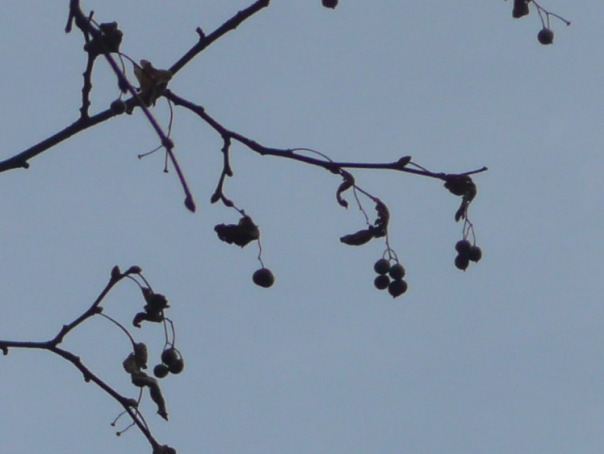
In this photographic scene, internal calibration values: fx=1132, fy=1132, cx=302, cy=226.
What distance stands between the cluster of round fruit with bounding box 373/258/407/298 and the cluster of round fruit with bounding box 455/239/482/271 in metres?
0.18

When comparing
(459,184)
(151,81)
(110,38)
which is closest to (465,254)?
(459,184)

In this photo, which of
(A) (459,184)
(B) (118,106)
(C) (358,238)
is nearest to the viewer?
(B) (118,106)

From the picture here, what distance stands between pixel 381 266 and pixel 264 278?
15.2 inches

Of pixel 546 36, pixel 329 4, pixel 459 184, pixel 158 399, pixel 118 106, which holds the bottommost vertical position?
pixel 158 399

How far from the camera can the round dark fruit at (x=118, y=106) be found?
2.63 metres

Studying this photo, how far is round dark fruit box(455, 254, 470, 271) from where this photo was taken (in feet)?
11.7

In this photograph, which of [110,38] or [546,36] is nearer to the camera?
[110,38]

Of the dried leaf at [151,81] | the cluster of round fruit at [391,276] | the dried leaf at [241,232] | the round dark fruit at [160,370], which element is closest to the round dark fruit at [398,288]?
the cluster of round fruit at [391,276]

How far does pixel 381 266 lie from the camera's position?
3619mm

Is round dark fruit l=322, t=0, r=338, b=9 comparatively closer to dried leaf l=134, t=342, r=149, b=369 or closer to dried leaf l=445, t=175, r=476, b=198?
dried leaf l=445, t=175, r=476, b=198

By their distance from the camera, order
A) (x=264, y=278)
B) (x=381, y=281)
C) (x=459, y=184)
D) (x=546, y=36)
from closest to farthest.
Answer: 1. (x=459, y=184)
2. (x=264, y=278)
3. (x=381, y=281)
4. (x=546, y=36)

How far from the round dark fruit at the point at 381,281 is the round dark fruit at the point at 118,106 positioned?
126 centimetres

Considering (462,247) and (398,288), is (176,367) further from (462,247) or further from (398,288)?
(462,247)

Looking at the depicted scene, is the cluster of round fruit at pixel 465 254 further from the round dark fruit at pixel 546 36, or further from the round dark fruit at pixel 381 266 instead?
the round dark fruit at pixel 546 36
